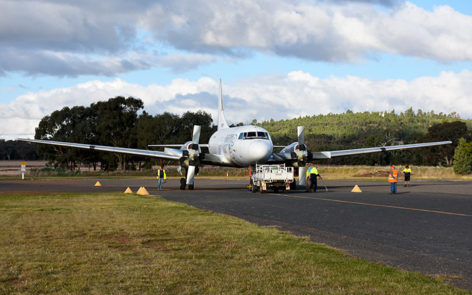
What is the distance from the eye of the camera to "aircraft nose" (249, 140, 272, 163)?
32594mm

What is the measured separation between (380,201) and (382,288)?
17.6 m

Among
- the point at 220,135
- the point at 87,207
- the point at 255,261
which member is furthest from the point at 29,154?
the point at 255,261

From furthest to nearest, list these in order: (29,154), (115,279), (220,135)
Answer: (29,154), (220,135), (115,279)

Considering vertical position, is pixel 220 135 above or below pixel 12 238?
above

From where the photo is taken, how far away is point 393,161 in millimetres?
117625

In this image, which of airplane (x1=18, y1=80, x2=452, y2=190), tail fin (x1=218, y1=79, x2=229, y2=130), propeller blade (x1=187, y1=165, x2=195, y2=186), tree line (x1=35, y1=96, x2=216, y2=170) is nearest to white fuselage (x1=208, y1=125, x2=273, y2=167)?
airplane (x1=18, y1=80, x2=452, y2=190)

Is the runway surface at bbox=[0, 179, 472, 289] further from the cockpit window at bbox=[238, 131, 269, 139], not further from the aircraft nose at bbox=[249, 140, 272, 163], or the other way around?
the cockpit window at bbox=[238, 131, 269, 139]

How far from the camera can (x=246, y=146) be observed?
109 feet

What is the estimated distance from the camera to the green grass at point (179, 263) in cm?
773

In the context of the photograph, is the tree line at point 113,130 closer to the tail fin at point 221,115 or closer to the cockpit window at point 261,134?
the tail fin at point 221,115

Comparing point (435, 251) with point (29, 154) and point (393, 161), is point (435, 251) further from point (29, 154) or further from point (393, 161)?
point (29, 154)

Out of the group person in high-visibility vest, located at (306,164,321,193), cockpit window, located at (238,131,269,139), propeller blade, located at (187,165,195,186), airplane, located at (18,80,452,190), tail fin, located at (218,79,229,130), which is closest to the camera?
person in high-visibility vest, located at (306,164,321,193)

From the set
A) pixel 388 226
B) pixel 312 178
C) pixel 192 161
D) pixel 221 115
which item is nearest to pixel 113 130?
pixel 221 115

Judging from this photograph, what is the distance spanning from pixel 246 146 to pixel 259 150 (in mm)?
1096
